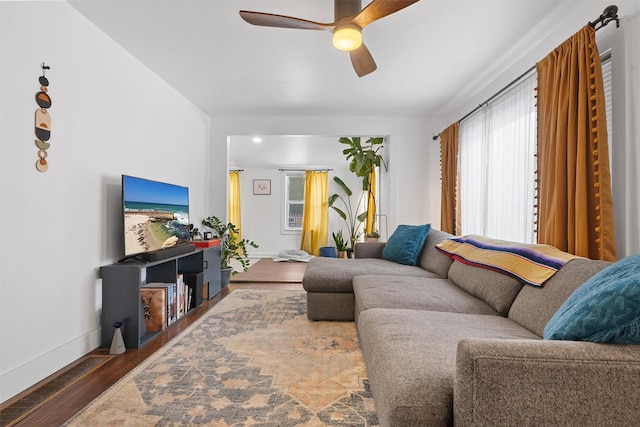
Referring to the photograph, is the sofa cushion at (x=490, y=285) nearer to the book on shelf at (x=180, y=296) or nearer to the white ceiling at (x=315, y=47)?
the white ceiling at (x=315, y=47)

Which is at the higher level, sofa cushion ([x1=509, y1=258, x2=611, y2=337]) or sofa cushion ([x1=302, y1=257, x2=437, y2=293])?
sofa cushion ([x1=509, y1=258, x2=611, y2=337])

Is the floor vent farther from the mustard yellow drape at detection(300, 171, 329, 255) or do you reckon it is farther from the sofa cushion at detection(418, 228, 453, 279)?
the mustard yellow drape at detection(300, 171, 329, 255)

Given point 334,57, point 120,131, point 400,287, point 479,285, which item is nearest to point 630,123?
point 479,285

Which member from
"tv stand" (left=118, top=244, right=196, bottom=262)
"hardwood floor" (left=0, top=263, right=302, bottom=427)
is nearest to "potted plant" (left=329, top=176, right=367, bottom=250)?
"tv stand" (left=118, top=244, right=196, bottom=262)

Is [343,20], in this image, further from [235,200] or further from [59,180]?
[235,200]

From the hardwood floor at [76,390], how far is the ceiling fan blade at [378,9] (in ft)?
8.22

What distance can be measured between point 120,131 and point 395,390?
277 centimetres

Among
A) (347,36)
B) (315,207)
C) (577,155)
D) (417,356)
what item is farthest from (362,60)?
(315,207)

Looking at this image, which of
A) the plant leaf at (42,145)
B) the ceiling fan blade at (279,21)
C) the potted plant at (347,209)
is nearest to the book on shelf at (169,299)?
the plant leaf at (42,145)

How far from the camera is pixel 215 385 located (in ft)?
5.88

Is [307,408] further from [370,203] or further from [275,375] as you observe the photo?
[370,203]

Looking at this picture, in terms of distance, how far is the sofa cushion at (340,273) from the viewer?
9.21ft

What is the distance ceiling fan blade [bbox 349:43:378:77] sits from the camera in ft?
7.21

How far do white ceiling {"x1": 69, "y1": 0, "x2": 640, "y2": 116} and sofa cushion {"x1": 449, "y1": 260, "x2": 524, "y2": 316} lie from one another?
161 cm
